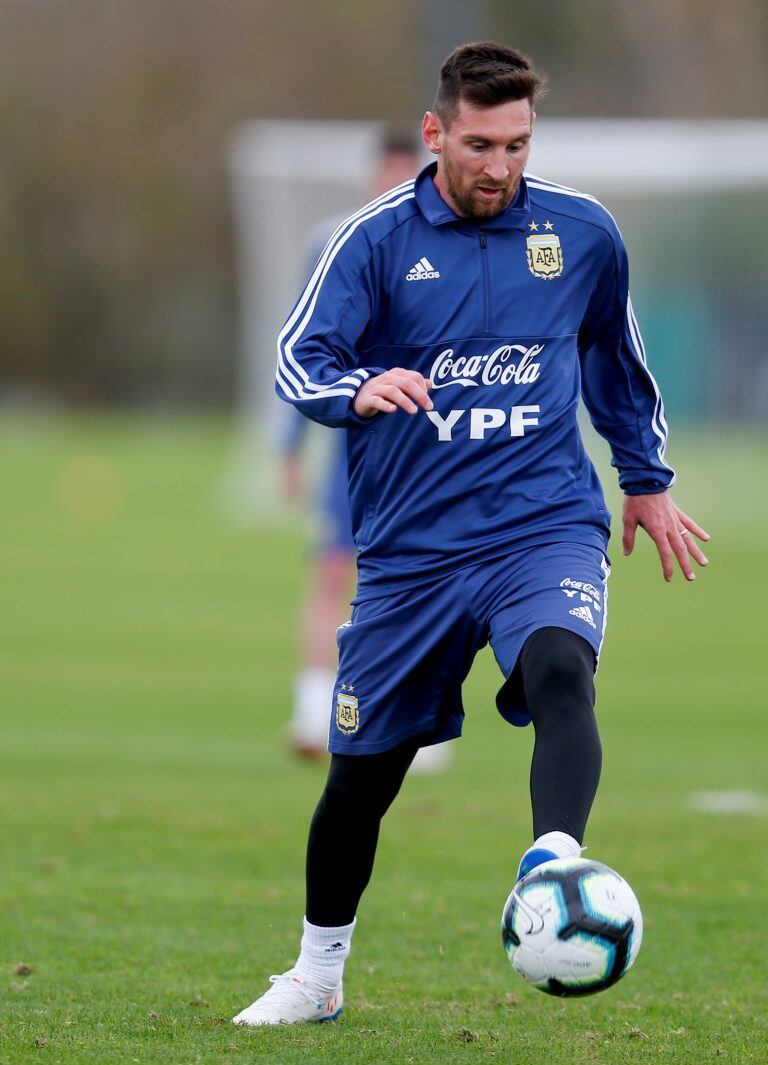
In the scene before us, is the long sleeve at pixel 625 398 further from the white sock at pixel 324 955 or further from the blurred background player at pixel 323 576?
the blurred background player at pixel 323 576

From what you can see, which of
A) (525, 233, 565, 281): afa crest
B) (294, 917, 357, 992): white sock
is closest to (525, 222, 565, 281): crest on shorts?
(525, 233, 565, 281): afa crest

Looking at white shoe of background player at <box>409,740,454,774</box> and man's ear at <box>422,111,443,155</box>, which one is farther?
white shoe of background player at <box>409,740,454,774</box>

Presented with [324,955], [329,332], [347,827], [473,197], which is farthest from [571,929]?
[473,197]

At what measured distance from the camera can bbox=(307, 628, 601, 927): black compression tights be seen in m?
4.06

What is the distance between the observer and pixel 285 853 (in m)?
6.90

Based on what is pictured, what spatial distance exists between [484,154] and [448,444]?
0.76m

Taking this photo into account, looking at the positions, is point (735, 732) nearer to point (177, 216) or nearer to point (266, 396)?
point (266, 396)

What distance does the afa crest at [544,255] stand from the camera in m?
4.66

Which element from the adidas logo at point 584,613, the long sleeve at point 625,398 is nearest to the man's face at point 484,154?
the long sleeve at point 625,398

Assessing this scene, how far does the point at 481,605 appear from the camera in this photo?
446 centimetres

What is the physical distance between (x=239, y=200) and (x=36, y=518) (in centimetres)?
2811

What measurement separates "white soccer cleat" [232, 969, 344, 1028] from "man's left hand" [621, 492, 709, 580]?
4.92ft

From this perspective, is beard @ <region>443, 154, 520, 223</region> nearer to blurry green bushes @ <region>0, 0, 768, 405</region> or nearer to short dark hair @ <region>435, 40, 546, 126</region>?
short dark hair @ <region>435, 40, 546, 126</region>

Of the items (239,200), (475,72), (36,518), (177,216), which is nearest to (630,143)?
(36,518)
